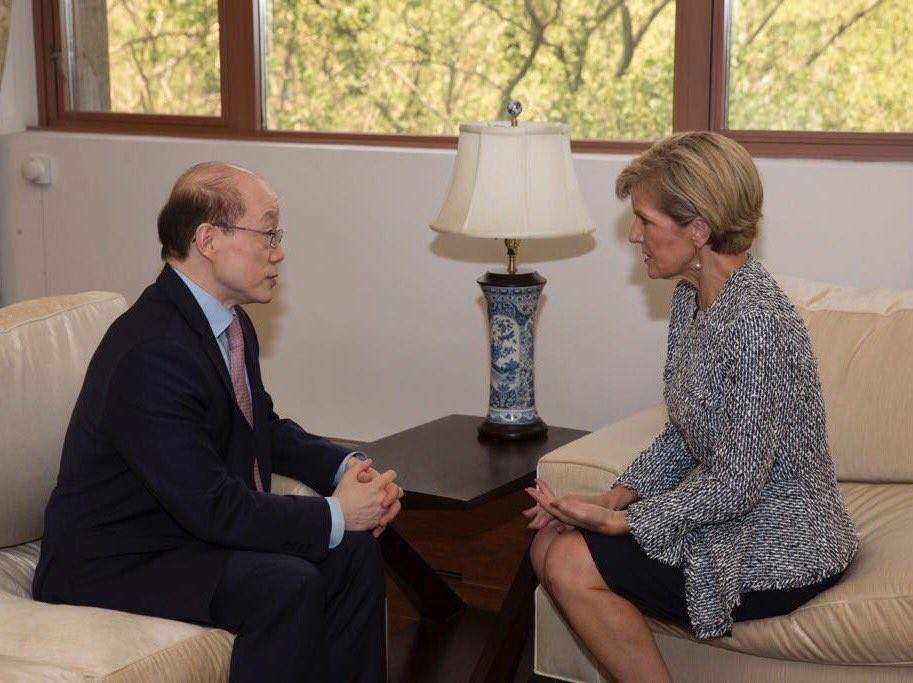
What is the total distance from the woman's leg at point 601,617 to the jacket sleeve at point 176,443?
1.85 feet

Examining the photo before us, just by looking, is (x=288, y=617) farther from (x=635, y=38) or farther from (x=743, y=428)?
(x=635, y=38)

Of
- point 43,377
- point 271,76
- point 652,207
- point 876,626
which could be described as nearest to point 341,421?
point 271,76

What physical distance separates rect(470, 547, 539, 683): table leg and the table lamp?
543 mm

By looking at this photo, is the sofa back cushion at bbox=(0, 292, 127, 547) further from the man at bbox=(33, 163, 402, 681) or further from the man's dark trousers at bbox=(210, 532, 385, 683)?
the man's dark trousers at bbox=(210, 532, 385, 683)

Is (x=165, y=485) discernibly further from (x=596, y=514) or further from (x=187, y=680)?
(x=596, y=514)

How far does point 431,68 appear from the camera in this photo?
153 inches

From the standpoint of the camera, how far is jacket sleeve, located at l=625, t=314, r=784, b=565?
7.24 ft

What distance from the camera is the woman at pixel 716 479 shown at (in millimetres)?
2227

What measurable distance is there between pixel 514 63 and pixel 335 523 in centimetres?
186

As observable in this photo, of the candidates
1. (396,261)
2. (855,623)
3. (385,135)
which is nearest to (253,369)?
(855,623)

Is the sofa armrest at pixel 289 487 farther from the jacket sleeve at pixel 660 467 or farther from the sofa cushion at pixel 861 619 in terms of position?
the sofa cushion at pixel 861 619

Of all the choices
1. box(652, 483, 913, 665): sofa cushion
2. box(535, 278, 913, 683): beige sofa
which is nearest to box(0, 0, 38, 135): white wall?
box(535, 278, 913, 683): beige sofa

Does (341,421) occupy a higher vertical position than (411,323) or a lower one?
lower

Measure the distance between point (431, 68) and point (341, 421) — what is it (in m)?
1.13
